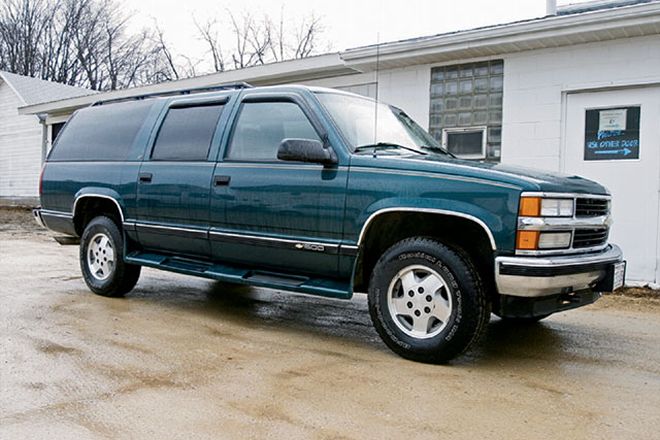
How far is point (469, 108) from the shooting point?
8297 mm

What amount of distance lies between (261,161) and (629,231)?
474cm

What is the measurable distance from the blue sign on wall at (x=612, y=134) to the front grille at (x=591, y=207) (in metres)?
3.14

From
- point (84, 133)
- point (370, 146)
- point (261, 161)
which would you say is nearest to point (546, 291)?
point (370, 146)

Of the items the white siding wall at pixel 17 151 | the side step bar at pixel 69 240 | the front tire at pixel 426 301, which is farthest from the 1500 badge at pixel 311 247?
the white siding wall at pixel 17 151

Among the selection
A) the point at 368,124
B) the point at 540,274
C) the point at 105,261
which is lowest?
the point at 105,261

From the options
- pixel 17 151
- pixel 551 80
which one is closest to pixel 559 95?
pixel 551 80

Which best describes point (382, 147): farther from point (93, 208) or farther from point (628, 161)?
point (628, 161)

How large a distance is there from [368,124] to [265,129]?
84cm

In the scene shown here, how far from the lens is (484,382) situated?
3.59 meters

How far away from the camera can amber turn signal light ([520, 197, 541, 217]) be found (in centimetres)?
359

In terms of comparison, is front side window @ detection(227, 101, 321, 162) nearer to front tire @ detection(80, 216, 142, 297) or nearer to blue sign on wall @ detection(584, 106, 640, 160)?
front tire @ detection(80, 216, 142, 297)

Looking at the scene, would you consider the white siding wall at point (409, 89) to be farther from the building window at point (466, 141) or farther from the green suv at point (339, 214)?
the green suv at point (339, 214)

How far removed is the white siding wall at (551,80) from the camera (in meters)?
7.02

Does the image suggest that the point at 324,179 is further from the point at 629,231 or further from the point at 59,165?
the point at 629,231
